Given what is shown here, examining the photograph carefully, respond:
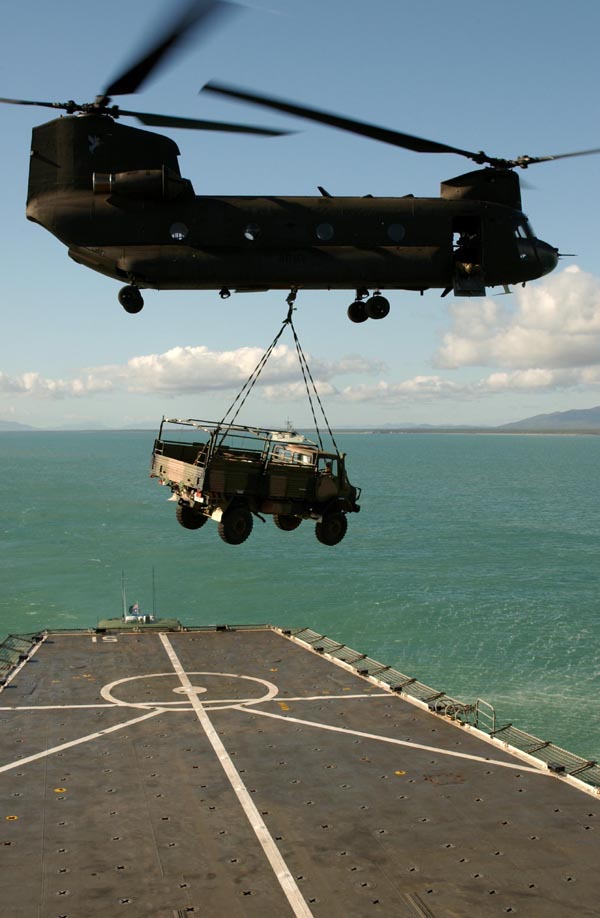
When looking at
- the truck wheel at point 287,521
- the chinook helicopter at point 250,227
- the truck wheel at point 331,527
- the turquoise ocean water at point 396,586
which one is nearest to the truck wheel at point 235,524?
the truck wheel at point 287,521

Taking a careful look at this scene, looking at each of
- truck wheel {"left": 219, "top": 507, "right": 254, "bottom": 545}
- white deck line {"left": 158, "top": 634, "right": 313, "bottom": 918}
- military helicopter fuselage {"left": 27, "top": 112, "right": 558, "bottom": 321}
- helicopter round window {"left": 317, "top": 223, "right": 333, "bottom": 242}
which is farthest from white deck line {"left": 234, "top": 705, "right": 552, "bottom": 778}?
helicopter round window {"left": 317, "top": 223, "right": 333, "bottom": 242}

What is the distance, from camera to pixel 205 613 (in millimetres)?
64062

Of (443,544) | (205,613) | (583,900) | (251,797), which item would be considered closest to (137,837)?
(251,797)

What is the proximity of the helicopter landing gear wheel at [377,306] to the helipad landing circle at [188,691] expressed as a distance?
1983 centimetres

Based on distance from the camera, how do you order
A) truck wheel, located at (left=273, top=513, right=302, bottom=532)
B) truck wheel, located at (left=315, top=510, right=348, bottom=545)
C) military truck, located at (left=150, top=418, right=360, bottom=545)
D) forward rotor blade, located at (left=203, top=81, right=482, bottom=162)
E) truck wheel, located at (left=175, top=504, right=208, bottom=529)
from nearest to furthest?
1. forward rotor blade, located at (left=203, top=81, right=482, bottom=162)
2. military truck, located at (left=150, top=418, right=360, bottom=545)
3. truck wheel, located at (left=315, top=510, right=348, bottom=545)
4. truck wheel, located at (left=273, top=513, right=302, bottom=532)
5. truck wheel, located at (left=175, top=504, right=208, bottom=529)

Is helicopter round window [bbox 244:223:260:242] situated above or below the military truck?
above

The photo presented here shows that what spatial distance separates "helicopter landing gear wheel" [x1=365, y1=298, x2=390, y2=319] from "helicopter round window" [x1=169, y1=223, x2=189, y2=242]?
4130 millimetres

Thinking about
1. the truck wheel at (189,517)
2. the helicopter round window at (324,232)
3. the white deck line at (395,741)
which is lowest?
the white deck line at (395,741)

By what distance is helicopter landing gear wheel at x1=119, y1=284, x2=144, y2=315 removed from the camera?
710 inches

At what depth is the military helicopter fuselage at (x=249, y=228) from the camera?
17938mm

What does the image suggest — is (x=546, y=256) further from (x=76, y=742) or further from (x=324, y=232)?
(x=76, y=742)

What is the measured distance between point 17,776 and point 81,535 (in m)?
73.4

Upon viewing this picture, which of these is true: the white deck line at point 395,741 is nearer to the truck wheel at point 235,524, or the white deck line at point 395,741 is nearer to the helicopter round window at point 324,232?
the truck wheel at point 235,524

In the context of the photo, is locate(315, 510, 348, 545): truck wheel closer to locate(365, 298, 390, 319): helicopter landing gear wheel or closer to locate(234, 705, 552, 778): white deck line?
locate(365, 298, 390, 319): helicopter landing gear wheel
